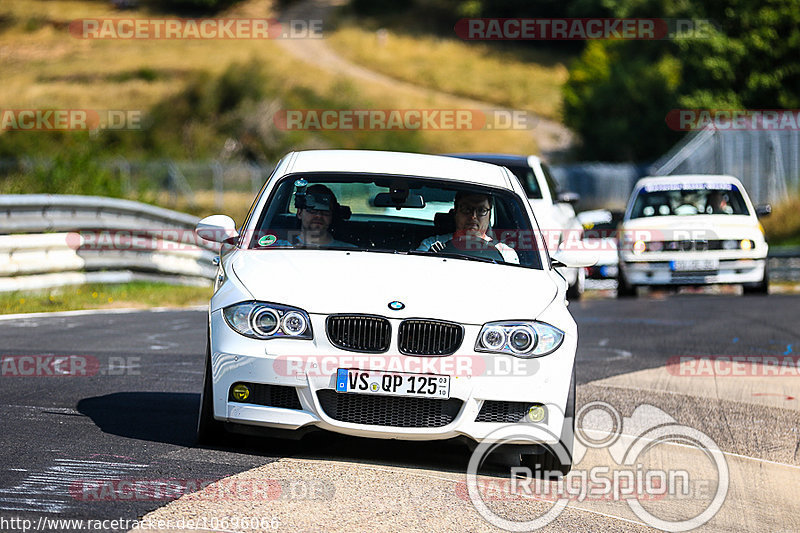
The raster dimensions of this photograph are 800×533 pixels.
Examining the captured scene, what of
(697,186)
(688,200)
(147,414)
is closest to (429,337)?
(147,414)

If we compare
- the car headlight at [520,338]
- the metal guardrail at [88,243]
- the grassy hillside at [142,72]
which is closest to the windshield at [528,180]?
the metal guardrail at [88,243]

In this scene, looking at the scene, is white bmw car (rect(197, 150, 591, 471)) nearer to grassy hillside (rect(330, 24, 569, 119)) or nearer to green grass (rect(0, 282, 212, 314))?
green grass (rect(0, 282, 212, 314))

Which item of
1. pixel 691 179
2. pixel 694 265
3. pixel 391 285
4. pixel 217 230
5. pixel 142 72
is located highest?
pixel 142 72

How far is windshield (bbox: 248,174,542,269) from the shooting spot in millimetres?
7477

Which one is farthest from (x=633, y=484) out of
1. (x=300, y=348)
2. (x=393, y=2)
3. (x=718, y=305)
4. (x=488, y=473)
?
(x=393, y=2)

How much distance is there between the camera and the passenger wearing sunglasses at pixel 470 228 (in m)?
7.58

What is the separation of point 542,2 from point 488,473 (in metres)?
84.3

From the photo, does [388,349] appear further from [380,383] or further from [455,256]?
[455,256]

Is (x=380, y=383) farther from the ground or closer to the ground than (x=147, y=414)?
farther from the ground

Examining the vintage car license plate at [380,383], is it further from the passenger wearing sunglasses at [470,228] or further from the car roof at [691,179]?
the car roof at [691,179]

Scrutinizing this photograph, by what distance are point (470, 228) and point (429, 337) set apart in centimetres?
138

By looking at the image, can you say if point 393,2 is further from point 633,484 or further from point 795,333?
point 633,484

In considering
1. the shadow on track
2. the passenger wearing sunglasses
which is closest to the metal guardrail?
the shadow on track

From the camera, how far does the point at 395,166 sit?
7.96m
